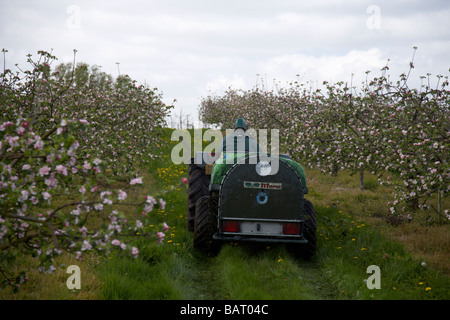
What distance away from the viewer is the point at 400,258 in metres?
5.80

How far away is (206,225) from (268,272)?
1.25 metres

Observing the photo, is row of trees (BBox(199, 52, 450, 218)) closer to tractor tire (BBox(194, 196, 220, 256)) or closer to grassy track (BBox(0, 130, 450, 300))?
grassy track (BBox(0, 130, 450, 300))

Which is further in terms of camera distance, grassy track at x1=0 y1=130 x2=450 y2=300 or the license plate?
the license plate

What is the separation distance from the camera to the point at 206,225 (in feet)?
19.5

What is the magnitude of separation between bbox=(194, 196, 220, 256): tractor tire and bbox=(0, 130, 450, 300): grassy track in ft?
0.69

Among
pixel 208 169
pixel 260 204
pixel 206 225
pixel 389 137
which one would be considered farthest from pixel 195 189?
pixel 389 137

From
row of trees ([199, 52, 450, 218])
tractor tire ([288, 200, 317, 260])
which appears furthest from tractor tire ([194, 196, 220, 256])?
row of trees ([199, 52, 450, 218])

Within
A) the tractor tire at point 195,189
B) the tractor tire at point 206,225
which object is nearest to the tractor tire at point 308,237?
the tractor tire at point 206,225

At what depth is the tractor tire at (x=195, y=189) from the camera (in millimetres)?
7059

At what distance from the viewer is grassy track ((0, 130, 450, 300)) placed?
4.68m

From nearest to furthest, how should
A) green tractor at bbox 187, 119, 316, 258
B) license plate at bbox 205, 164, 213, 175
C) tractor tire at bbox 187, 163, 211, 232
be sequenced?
green tractor at bbox 187, 119, 316, 258 < tractor tire at bbox 187, 163, 211, 232 < license plate at bbox 205, 164, 213, 175

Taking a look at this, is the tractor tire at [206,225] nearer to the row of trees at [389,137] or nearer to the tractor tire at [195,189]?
the tractor tire at [195,189]
